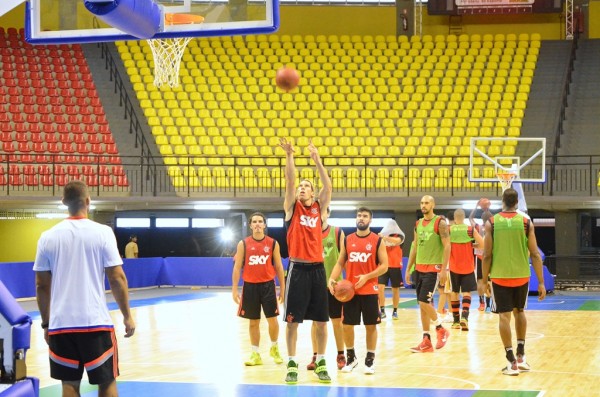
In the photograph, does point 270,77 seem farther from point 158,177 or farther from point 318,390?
point 318,390

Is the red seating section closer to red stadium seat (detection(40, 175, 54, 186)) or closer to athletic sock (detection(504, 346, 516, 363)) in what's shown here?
red stadium seat (detection(40, 175, 54, 186))

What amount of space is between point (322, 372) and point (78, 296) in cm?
413

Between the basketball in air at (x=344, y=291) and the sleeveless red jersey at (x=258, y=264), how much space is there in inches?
59.6

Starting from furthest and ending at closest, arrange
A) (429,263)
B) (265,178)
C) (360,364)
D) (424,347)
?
1. (265,178)
2. (429,263)
3. (424,347)
4. (360,364)

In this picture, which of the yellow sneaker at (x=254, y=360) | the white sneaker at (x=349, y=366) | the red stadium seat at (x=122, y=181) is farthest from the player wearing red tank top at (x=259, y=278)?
the red stadium seat at (x=122, y=181)

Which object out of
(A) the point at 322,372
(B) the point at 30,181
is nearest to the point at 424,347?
(A) the point at 322,372

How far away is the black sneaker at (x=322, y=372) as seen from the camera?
9914mm

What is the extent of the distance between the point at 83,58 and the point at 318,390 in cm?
2561

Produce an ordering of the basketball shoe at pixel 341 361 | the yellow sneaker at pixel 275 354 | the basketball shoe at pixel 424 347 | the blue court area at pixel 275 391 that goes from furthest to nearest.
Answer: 1. the basketball shoe at pixel 424 347
2. the yellow sneaker at pixel 275 354
3. the basketball shoe at pixel 341 361
4. the blue court area at pixel 275 391

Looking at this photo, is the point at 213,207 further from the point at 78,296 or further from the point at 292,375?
the point at 78,296

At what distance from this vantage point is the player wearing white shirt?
20.9ft

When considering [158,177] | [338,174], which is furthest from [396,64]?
[158,177]

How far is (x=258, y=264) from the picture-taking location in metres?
11.6

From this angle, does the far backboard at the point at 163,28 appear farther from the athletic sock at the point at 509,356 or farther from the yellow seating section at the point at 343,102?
the yellow seating section at the point at 343,102
